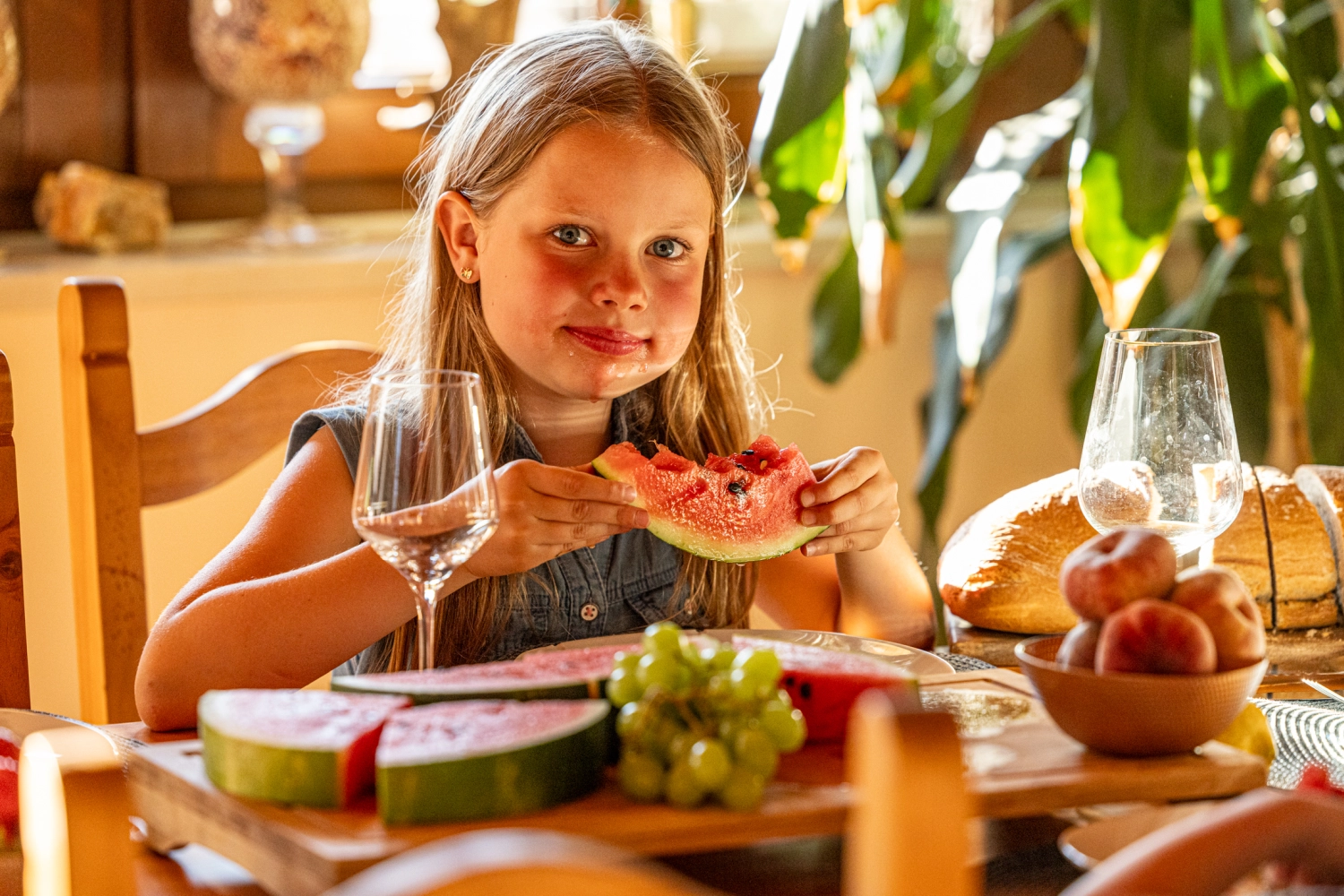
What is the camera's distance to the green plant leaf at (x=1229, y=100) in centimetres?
249

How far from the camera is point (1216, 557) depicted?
1.57 m

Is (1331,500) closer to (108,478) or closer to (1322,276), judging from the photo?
(1322,276)

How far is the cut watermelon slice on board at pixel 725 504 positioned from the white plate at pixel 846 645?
0.11 meters

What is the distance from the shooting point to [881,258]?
9.59 ft

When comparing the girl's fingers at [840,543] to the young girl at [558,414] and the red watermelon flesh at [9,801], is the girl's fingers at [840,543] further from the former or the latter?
the red watermelon flesh at [9,801]

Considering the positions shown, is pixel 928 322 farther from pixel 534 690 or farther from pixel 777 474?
pixel 534 690

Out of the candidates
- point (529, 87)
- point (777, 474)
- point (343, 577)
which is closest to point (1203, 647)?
point (777, 474)

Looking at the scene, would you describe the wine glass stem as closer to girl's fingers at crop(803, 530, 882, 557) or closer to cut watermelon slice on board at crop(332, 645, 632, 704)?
cut watermelon slice on board at crop(332, 645, 632, 704)

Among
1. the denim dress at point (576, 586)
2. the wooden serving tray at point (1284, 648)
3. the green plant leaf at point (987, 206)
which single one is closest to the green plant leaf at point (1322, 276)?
the green plant leaf at point (987, 206)

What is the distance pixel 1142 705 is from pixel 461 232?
1018mm

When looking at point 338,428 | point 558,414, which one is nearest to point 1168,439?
point 558,414

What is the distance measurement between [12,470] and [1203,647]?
111 cm

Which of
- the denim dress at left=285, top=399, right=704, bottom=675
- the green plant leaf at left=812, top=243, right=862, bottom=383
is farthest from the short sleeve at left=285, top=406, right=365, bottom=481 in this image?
the green plant leaf at left=812, top=243, right=862, bottom=383

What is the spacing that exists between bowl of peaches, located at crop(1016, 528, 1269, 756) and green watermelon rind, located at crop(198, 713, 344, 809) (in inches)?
17.9
